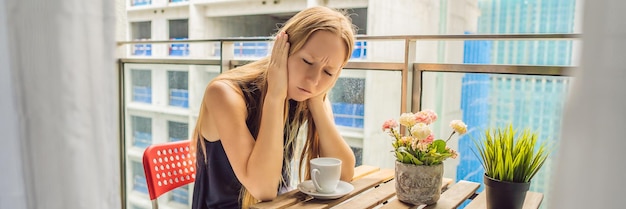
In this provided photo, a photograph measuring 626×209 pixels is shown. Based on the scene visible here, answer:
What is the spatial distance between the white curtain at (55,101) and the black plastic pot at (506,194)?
30.9 inches

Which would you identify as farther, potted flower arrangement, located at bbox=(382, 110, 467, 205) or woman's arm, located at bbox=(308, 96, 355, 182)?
woman's arm, located at bbox=(308, 96, 355, 182)

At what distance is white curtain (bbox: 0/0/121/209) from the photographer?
1.52 ft

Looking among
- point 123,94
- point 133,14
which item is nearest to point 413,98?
point 123,94

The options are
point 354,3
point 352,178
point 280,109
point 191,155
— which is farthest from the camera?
point 354,3

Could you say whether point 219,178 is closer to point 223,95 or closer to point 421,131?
point 223,95

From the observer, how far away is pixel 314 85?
114cm

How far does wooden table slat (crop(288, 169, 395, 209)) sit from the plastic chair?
1.77ft

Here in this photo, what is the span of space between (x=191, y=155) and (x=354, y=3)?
7.01 m

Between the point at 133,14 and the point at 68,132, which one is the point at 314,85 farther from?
the point at 133,14

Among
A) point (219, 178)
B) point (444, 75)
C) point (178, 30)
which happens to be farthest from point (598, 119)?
point (178, 30)

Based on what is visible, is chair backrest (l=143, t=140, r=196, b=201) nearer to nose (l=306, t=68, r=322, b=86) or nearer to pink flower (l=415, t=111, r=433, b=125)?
nose (l=306, t=68, r=322, b=86)

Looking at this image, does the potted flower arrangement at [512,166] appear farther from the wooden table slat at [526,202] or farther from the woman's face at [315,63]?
the woman's face at [315,63]

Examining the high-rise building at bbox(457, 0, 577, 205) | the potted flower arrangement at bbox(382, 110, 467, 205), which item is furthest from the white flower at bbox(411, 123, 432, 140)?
the high-rise building at bbox(457, 0, 577, 205)

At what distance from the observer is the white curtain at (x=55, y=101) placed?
0.46m
